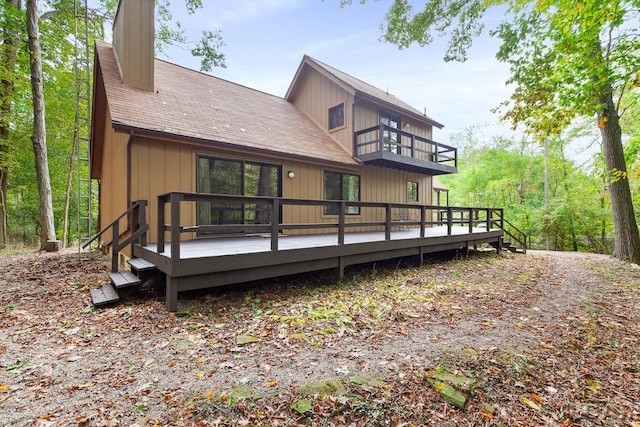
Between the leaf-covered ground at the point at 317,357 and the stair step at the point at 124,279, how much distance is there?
0.27 meters

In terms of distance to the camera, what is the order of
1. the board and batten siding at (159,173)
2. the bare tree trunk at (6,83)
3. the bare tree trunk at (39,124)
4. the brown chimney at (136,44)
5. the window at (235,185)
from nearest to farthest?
the board and batten siding at (159,173) → the window at (235,185) → the brown chimney at (136,44) → the bare tree trunk at (39,124) → the bare tree trunk at (6,83)

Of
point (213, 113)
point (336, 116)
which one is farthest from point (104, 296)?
point (336, 116)

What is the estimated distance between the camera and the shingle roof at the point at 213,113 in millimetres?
6582

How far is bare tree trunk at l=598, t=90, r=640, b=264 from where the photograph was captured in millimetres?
8211

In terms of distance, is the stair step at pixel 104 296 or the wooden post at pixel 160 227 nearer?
the stair step at pixel 104 296

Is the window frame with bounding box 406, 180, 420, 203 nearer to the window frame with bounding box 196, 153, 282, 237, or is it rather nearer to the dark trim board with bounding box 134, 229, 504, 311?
the dark trim board with bounding box 134, 229, 504, 311

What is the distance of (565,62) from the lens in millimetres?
6727

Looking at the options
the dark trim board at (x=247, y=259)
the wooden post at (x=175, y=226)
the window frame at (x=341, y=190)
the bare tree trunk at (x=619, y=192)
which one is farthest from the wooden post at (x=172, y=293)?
the bare tree trunk at (x=619, y=192)

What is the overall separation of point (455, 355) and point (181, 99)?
340 inches

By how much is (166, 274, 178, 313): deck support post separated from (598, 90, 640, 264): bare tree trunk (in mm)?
10975

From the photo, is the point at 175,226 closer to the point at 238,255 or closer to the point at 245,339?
the point at 238,255

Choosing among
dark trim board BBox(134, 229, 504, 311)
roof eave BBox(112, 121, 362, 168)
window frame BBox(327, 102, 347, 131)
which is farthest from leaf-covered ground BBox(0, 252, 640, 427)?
window frame BBox(327, 102, 347, 131)

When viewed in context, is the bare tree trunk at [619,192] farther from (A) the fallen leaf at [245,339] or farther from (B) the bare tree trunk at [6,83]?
(B) the bare tree trunk at [6,83]

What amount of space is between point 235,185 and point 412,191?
8.13 m
